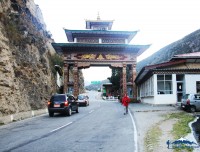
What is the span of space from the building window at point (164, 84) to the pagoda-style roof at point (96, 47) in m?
15.1

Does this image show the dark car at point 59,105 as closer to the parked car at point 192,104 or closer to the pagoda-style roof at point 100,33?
the parked car at point 192,104

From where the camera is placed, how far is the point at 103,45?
46188mm

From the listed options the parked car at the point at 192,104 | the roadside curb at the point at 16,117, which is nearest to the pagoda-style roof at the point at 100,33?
the roadside curb at the point at 16,117

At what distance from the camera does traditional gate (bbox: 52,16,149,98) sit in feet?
151

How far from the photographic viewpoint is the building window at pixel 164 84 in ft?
106

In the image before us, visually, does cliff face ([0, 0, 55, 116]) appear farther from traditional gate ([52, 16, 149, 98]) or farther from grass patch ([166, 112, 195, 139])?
grass patch ([166, 112, 195, 139])

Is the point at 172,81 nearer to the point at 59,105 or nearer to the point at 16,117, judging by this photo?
the point at 59,105

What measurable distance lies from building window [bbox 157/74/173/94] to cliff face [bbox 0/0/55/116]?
1305cm

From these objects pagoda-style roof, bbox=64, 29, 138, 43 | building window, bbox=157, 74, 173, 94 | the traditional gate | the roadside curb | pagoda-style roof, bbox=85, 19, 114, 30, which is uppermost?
pagoda-style roof, bbox=85, 19, 114, 30

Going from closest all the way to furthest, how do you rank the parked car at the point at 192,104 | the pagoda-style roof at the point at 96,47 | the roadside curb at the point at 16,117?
1. the roadside curb at the point at 16,117
2. the parked car at the point at 192,104
3. the pagoda-style roof at the point at 96,47

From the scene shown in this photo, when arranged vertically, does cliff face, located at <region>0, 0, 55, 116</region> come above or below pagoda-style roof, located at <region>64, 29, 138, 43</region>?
below

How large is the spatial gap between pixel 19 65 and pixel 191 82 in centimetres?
1874

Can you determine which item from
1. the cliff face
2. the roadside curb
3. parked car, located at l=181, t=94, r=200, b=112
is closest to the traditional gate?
the cliff face

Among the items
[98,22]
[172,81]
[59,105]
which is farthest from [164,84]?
[98,22]
